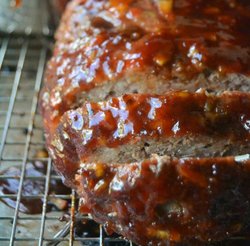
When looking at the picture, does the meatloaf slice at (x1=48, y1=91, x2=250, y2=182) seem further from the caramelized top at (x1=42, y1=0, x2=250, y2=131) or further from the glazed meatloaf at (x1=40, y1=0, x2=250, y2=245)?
the caramelized top at (x1=42, y1=0, x2=250, y2=131)

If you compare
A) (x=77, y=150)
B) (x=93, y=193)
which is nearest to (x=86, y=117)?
(x=77, y=150)

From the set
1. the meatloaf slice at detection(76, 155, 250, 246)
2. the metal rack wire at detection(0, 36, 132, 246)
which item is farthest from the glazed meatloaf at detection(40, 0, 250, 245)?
the metal rack wire at detection(0, 36, 132, 246)

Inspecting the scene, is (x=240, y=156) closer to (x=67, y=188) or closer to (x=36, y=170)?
(x=67, y=188)

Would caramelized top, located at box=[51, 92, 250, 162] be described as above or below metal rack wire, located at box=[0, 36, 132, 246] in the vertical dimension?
above

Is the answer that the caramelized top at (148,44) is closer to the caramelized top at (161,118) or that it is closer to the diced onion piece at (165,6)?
the diced onion piece at (165,6)

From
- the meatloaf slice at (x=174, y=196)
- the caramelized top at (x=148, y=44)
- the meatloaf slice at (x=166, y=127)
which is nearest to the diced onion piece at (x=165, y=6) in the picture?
the caramelized top at (x=148, y=44)

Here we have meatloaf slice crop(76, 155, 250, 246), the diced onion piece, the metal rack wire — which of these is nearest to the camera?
meatloaf slice crop(76, 155, 250, 246)

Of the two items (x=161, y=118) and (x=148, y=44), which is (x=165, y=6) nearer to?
(x=148, y=44)
